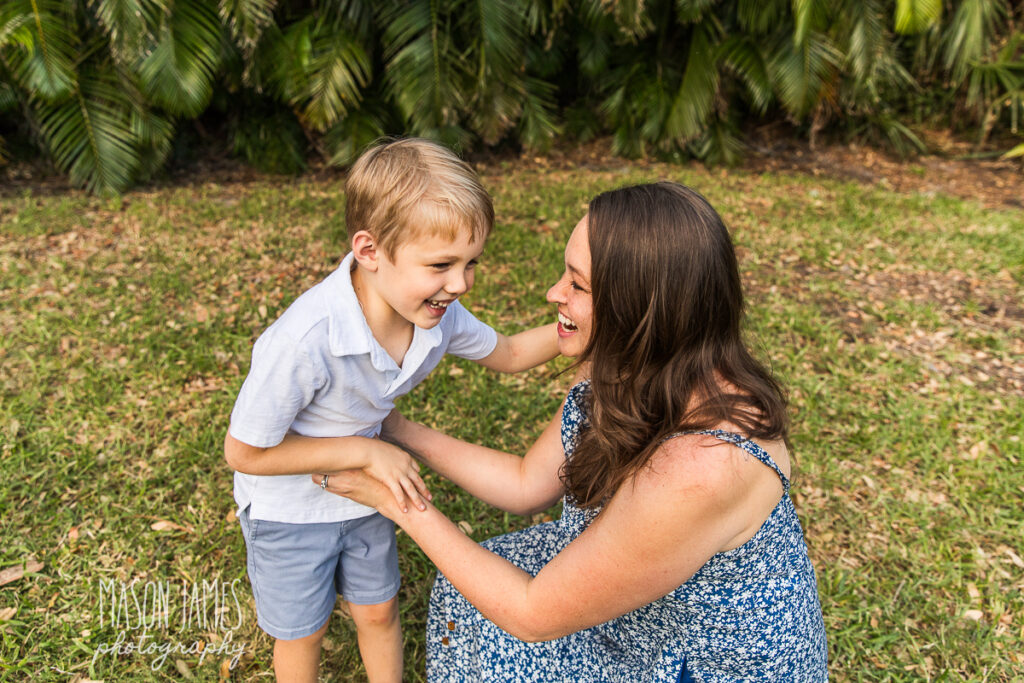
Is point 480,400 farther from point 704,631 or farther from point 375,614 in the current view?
point 704,631

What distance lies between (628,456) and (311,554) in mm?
944

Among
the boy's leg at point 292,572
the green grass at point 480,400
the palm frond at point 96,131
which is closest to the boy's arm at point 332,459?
the boy's leg at point 292,572

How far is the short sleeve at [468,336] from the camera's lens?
2107 millimetres

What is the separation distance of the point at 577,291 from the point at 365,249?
1.77ft

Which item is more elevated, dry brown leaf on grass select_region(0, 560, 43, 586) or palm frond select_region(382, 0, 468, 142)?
palm frond select_region(382, 0, 468, 142)

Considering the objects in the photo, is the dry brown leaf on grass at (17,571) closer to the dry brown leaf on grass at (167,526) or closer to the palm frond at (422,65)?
the dry brown leaf on grass at (167,526)

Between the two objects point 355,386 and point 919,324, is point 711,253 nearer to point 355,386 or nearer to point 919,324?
point 355,386

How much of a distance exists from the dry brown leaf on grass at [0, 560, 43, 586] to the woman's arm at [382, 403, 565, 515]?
5.51 feet

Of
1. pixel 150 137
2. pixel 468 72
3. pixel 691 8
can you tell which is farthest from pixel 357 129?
pixel 691 8

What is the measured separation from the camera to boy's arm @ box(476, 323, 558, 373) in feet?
7.41

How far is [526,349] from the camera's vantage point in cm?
227

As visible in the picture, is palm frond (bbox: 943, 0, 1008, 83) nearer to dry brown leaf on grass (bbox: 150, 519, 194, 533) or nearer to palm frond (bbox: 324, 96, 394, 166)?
palm frond (bbox: 324, 96, 394, 166)

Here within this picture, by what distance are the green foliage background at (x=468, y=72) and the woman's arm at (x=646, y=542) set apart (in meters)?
5.42

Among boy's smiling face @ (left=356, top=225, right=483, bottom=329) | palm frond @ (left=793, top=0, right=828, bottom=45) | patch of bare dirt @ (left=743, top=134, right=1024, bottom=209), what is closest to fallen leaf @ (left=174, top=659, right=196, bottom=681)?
boy's smiling face @ (left=356, top=225, right=483, bottom=329)
